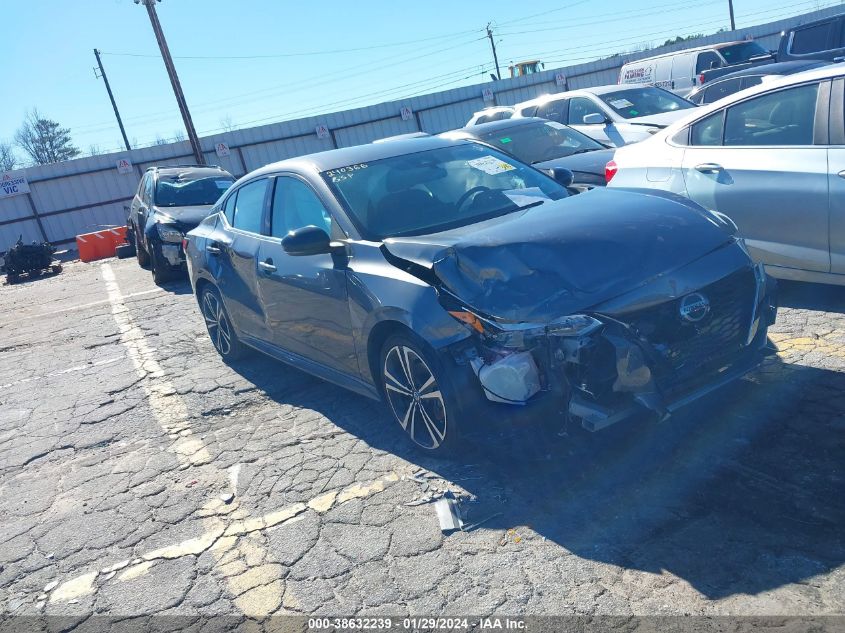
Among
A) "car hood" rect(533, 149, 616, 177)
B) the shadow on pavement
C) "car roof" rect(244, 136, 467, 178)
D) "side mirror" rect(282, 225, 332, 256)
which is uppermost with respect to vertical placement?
"car roof" rect(244, 136, 467, 178)

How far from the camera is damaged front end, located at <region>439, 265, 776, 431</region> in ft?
10.7

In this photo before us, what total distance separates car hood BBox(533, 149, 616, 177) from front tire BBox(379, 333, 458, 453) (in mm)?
5146

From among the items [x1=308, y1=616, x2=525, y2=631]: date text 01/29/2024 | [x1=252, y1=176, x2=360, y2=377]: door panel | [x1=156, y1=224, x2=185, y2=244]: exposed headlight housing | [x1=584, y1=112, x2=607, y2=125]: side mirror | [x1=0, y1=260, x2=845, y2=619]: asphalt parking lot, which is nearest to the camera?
[x1=308, y1=616, x2=525, y2=631]: date text 01/29/2024

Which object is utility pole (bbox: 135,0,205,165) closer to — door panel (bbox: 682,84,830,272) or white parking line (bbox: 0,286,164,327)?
white parking line (bbox: 0,286,164,327)

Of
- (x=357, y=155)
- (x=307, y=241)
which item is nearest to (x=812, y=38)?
(x=357, y=155)

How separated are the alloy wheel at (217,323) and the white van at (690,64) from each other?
13.4 meters

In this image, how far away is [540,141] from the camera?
9.64m

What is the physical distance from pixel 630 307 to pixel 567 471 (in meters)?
0.89

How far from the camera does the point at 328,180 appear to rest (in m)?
4.64

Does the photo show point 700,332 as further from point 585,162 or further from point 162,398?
point 585,162

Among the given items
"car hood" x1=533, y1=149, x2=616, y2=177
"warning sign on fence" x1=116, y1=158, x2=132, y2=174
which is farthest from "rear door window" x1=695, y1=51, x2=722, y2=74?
"warning sign on fence" x1=116, y1=158, x2=132, y2=174

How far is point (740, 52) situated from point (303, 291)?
54.7 feet

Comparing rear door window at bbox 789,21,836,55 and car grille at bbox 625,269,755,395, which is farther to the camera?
rear door window at bbox 789,21,836,55

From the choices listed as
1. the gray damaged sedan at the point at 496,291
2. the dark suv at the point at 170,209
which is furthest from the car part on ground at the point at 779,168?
the dark suv at the point at 170,209
